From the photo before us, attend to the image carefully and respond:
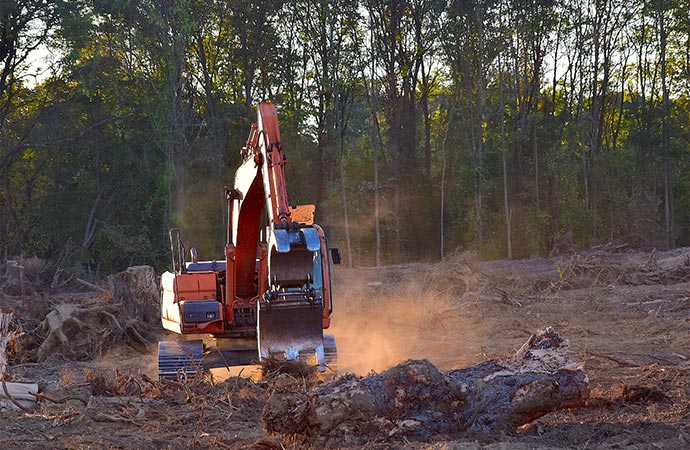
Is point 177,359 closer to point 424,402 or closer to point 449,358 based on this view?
point 449,358

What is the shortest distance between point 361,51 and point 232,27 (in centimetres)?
559

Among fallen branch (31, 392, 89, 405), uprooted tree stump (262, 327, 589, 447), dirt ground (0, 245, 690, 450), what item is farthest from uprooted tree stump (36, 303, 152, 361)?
uprooted tree stump (262, 327, 589, 447)

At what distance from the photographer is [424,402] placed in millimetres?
7004

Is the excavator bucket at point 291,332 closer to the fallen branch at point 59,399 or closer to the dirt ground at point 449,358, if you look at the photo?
the dirt ground at point 449,358

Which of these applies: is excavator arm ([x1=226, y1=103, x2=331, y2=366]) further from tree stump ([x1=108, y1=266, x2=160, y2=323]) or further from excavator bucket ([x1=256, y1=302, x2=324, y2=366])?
tree stump ([x1=108, y1=266, x2=160, y2=323])

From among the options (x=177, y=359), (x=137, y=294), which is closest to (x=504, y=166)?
(x=137, y=294)

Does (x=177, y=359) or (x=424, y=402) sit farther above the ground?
(x=424, y=402)

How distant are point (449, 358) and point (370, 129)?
3145cm

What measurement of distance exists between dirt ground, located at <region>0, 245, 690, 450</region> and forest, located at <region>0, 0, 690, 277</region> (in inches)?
436

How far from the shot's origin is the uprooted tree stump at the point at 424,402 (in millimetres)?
6719

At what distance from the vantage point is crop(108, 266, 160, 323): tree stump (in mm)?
16828

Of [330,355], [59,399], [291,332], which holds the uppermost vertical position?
[291,332]

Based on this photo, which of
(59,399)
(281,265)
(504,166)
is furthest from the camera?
(504,166)

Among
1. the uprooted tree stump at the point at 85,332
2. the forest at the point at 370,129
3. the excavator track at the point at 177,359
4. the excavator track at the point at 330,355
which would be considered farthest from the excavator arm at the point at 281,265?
the forest at the point at 370,129
